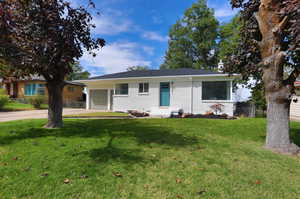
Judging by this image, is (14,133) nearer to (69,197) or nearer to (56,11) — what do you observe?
(56,11)

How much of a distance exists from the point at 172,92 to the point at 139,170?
11.4m

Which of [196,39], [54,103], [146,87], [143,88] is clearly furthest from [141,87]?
[196,39]

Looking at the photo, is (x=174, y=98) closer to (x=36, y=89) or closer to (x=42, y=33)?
(x=42, y=33)

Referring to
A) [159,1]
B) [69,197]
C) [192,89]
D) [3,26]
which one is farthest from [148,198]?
[159,1]

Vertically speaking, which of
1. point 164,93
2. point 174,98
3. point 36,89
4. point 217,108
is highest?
point 36,89

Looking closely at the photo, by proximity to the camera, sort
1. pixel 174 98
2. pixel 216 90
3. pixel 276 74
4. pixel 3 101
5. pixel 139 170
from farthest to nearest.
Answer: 1. pixel 3 101
2. pixel 174 98
3. pixel 216 90
4. pixel 276 74
5. pixel 139 170

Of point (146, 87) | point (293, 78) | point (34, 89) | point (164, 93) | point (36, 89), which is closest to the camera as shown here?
point (293, 78)

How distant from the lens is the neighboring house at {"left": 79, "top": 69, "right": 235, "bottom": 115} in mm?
13188

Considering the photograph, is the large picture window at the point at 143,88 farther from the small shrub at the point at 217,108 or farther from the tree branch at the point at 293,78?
the tree branch at the point at 293,78

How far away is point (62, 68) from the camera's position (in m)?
6.75

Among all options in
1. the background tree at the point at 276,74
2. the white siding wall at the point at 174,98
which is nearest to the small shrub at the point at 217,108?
the white siding wall at the point at 174,98

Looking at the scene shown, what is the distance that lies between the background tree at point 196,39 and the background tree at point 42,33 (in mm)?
28821

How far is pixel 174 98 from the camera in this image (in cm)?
1431

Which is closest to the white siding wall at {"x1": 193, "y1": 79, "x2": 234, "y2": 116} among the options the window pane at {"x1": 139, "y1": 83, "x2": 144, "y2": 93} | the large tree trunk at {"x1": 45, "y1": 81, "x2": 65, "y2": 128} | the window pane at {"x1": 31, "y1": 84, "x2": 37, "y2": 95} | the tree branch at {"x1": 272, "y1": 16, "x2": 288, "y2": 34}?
the window pane at {"x1": 139, "y1": 83, "x2": 144, "y2": 93}
